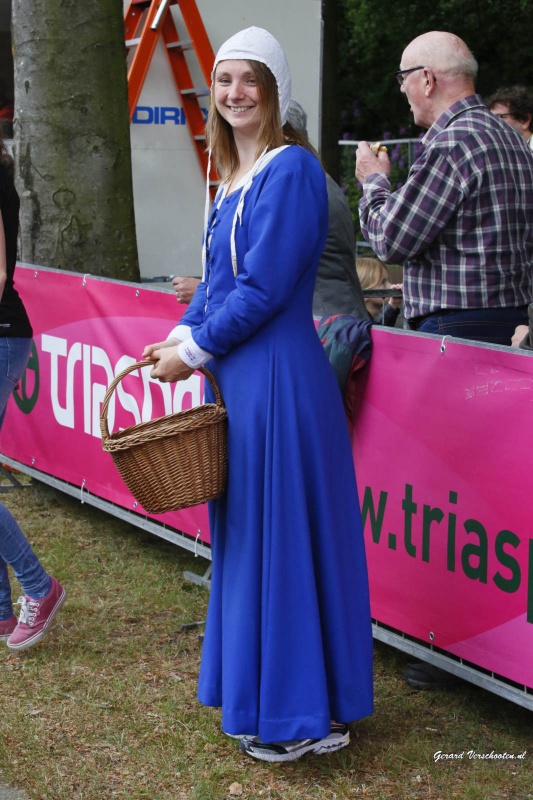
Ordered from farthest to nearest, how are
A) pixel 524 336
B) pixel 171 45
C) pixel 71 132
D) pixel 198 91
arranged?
pixel 198 91 < pixel 171 45 < pixel 71 132 < pixel 524 336

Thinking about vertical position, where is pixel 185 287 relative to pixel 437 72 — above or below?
below

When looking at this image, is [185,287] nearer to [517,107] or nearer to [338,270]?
[338,270]

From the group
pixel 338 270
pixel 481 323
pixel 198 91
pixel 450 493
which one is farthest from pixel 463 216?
pixel 198 91

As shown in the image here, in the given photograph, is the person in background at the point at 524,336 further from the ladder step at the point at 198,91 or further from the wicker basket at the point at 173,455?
the ladder step at the point at 198,91

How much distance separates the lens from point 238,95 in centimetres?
313

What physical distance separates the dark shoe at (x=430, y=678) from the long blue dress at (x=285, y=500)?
0.70 metres

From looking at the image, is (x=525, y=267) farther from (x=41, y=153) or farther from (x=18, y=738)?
(x=41, y=153)

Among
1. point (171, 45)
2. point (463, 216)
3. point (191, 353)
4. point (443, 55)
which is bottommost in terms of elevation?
point (191, 353)

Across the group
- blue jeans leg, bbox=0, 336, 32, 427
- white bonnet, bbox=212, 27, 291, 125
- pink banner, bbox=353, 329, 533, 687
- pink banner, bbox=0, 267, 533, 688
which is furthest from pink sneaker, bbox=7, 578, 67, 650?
white bonnet, bbox=212, 27, 291, 125

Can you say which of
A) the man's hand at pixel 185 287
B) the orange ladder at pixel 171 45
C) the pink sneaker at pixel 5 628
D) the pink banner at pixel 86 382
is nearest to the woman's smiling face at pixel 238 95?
the man's hand at pixel 185 287

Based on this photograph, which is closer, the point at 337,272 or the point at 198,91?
the point at 337,272

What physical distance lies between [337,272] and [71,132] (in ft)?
8.62

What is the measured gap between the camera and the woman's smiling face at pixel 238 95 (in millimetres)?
3121

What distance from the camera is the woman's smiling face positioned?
3.12 meters
